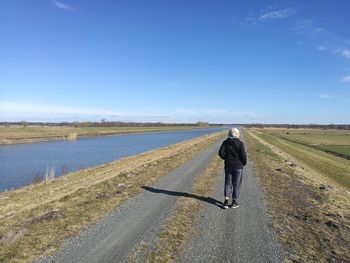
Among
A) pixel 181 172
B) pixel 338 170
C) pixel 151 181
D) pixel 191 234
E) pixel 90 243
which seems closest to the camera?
pixel 90 243

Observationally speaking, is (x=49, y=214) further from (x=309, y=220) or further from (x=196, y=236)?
(x=309, y=220)

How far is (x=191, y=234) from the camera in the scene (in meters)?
8.62

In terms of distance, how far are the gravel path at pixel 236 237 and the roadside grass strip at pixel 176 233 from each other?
209mm

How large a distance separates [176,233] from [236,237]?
1.33 m

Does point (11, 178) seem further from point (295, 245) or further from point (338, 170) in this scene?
point (338, 170)

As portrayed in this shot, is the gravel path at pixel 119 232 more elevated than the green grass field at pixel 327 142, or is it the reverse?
the gravel path at pixel 119 232

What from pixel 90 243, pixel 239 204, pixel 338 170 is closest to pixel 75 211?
pixel 90 243

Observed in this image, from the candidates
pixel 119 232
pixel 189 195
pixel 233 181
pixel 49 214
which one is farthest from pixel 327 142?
pixel 119 232

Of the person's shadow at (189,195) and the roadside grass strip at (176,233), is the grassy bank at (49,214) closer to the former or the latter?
the person's shadow at (189,195)

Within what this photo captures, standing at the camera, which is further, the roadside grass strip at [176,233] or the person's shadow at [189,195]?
the person's shadow at [189,195]

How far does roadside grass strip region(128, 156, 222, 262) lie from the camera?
23.5 ft

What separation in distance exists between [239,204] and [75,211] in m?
4.97

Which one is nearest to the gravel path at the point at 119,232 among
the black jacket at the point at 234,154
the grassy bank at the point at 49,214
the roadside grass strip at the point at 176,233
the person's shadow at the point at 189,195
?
the roadside grass strip at the point at 176,233

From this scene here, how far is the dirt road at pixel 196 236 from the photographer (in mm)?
7203
